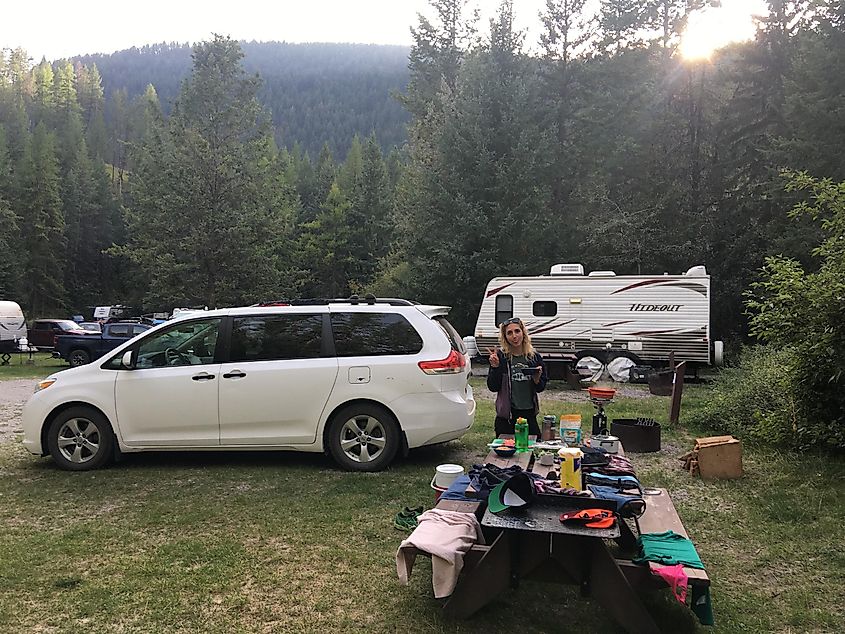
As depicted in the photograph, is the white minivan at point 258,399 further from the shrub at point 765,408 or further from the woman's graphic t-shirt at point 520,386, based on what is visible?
the shrub at point 765,408

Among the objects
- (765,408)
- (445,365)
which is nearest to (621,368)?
(765,408)

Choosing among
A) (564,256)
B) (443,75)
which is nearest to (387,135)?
(443,75)

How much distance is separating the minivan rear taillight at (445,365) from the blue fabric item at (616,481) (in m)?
2.45

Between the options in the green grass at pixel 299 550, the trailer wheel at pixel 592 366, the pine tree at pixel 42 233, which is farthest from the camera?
the pine tree at pixel 42 233

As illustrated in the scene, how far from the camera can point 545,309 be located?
15547mm

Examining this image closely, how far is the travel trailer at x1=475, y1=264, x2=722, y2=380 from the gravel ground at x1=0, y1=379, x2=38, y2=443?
9567 mm

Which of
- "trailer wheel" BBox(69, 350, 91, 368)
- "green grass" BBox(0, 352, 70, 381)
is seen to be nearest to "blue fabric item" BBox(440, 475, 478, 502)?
"green grass" BBox(0, 352, 70, 381)

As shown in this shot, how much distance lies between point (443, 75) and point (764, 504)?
2748 cm

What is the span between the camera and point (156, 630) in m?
3.28

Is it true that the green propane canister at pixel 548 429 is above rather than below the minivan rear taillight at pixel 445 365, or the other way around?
below

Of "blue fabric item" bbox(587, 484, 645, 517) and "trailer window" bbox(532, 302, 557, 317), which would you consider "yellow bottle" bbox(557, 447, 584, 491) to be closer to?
"blue fabric item" bbox(587, 484, 645, 517)

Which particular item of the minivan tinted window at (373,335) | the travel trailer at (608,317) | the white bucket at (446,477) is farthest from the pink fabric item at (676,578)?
the travel trailer at (608,317)

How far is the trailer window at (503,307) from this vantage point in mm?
15742

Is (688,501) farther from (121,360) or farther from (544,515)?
(121,360)
